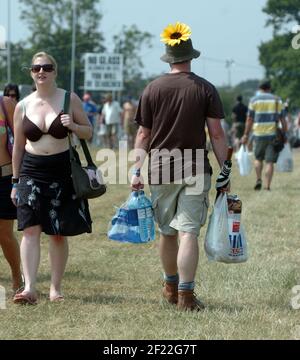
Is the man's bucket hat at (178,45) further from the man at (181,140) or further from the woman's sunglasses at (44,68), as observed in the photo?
the woman's sunglasses at (44,68)

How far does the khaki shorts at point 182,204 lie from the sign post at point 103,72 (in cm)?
2892

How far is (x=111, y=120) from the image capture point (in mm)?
26859

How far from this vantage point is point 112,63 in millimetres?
35031

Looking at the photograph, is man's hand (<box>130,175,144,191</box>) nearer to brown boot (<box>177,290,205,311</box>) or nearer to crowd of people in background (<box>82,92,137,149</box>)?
brown boot (<box>177,290,205,311</box>)

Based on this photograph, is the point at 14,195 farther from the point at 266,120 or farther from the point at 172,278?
the point at 266,120

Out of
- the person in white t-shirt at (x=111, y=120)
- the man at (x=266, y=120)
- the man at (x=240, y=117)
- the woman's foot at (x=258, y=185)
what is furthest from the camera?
the person in white t-shirt at (x=111, y=120)

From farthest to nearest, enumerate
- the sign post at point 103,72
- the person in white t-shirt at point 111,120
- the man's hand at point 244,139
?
1. the sign post at point 103,72
2. the person in white t-shirt at point 111,120
3. the man's hand at point 244,139

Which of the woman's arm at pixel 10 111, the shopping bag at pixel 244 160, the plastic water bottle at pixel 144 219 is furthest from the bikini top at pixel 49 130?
the shopping bag at pixel 244 160

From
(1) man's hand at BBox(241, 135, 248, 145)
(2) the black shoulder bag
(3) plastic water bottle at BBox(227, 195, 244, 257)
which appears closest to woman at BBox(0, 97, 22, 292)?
(2) the black shoulder bag

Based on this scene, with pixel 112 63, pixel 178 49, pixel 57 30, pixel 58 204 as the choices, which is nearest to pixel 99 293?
pixel 58 204

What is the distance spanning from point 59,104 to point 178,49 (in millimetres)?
953

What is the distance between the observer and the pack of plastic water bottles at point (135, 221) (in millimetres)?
6102

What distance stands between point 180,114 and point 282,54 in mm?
73276

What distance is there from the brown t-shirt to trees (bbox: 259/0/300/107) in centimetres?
7020
